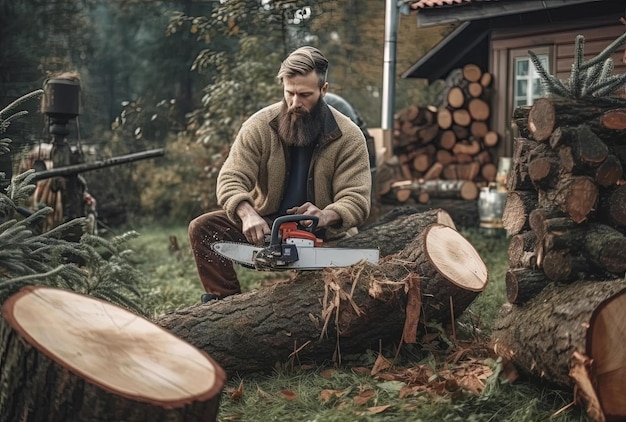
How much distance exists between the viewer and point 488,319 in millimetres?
4688

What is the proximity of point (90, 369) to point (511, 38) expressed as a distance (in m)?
7.86

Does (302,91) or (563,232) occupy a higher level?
(302,91)

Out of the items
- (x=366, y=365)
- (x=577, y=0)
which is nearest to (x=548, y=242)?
(x=366, y=365)

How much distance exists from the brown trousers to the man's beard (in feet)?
1.79

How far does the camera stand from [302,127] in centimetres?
420

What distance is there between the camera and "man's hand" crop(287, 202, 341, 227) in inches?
154

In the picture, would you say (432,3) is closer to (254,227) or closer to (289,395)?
(254,227)

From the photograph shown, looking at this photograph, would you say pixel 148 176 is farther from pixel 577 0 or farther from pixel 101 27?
pixel 577 0

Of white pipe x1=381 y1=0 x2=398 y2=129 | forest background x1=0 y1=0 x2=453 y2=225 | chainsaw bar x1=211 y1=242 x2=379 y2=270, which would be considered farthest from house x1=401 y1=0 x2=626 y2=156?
chainsaw bar x1=211 y1=242 x2=379 y2=270

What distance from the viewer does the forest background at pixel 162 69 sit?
6980mm

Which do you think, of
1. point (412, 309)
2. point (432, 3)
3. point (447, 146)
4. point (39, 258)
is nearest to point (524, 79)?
point (447, 146)

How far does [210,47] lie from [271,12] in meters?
1.56

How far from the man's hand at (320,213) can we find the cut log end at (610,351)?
1.46 m

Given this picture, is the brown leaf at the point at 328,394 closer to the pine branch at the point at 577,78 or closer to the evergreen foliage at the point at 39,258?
the evergreen foliage at the point at 39,258
